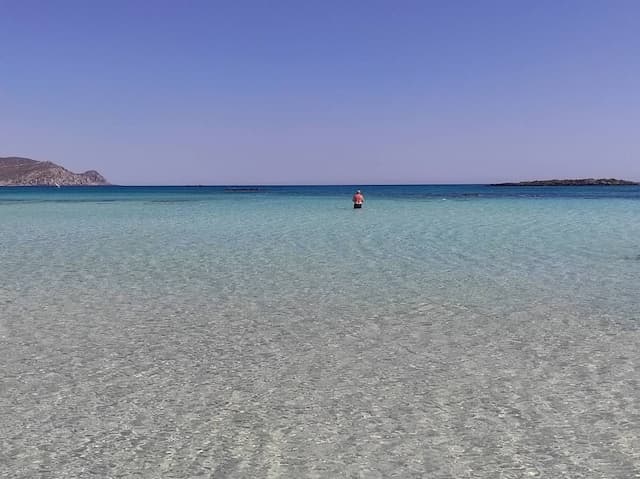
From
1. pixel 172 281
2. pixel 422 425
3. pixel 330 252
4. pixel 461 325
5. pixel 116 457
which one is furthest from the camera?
pixel 330 252

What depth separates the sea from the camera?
5.00 m

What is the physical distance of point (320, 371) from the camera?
7.19 meters

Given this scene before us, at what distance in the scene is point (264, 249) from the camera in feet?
66.3

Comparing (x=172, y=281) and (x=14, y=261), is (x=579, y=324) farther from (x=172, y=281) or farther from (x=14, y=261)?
(x=14, y=261)

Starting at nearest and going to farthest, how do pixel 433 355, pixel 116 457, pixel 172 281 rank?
pixel 116 457 → pixel 433 355 → pixel 172 281

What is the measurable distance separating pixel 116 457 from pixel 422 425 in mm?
2678

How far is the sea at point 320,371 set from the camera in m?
5.00

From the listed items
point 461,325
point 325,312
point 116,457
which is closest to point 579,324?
point 461,325

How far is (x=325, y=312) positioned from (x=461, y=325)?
2319 mm

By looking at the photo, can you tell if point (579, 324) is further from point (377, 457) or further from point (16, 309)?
point (16, 309)

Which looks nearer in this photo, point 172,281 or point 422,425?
A: point 422,425

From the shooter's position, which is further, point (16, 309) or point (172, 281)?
point (172, 281)

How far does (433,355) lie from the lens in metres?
7.84

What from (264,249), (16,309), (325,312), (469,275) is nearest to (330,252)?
(264,249)
